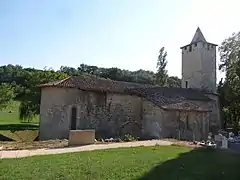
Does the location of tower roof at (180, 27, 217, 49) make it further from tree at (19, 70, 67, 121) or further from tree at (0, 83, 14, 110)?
tree at (0, 83, 14, 110)

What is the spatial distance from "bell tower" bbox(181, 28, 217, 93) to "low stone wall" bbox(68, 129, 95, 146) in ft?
90.6

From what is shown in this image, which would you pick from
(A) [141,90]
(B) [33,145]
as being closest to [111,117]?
(A) [141,90]

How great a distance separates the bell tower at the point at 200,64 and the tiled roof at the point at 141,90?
8124 millimetres

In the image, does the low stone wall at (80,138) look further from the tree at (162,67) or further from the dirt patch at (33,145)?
the tree at (162,67)

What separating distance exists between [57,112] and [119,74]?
2478 inches

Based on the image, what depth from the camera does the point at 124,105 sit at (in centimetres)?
3191

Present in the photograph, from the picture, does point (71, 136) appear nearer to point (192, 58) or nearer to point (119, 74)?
point (192, 58)

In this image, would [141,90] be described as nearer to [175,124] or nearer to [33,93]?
[175,124]

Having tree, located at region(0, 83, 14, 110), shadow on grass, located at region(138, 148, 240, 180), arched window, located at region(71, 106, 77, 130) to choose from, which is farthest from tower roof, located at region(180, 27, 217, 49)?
shadow on grass, located at region(138, 148, 240, 180)

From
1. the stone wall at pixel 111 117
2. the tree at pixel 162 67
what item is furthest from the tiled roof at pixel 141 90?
the tree at pixel 162 67

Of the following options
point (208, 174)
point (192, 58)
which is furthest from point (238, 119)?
point (208, 174)

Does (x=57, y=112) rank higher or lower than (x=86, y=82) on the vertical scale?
lower

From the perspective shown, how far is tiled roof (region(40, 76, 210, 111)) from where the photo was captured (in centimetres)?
2941

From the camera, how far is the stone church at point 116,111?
28.7 m
